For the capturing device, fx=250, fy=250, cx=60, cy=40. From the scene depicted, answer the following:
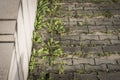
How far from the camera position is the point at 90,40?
4.46 meters

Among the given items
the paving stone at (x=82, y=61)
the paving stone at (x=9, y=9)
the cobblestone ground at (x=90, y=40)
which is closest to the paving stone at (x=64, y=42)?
the cobblestone ground at (x=90, y=40)

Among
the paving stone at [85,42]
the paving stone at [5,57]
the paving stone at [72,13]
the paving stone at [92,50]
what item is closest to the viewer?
the paving stone at [5,57]

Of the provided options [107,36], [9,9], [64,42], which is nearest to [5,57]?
[9,9]

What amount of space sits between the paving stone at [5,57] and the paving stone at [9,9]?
41 cm

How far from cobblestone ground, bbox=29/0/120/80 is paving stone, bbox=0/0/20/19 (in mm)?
1337

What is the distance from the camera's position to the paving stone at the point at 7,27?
106 inches

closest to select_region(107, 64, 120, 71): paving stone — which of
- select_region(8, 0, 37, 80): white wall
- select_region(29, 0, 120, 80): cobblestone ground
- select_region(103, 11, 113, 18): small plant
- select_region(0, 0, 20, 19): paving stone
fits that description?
select_region(29, 0, 120, 80): cobblestone ground

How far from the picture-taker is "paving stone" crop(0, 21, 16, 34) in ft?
8.87

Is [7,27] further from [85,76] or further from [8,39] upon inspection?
[85,76]

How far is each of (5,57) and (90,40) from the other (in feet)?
7.40

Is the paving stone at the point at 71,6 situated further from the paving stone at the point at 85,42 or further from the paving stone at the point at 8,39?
the paving stone at the point at 8,39

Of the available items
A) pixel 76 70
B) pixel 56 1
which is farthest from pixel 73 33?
pixel 56 1

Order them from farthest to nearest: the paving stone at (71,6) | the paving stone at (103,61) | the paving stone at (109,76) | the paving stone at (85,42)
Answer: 1. the paving stone at (71,6)
2. the paving stone at (85,42)
3. the paving stone at (103,61)
4. the paving stone at (109,76)

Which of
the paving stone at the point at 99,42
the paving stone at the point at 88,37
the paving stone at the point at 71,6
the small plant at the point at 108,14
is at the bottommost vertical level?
the paving stone at the point at 99,42
